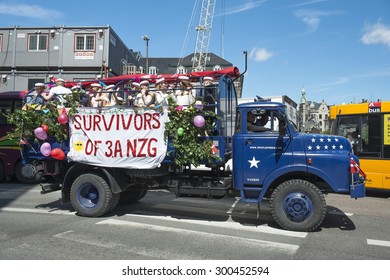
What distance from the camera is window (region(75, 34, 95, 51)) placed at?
1187 inches

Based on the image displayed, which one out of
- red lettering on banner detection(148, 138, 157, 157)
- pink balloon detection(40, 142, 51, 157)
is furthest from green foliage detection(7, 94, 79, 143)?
red lettering on banner detection(148, 138, 157, 157)

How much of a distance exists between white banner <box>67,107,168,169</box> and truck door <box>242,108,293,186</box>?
1719mm

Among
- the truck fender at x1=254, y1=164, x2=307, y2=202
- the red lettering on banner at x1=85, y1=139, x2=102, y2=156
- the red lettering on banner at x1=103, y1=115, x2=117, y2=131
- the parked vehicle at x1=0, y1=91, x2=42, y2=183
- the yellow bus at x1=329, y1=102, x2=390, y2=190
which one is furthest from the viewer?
the parked vehicle at x1=0, y1=91, x2=42, y2=183

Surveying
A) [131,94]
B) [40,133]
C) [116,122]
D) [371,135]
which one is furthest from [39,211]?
[371,135]

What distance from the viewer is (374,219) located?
26.2 ft

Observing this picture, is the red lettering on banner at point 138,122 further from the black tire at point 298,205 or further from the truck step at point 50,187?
the black tire at point 298,205

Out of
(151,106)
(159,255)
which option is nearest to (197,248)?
(159,255)

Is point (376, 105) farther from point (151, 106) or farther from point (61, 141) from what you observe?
point (61, 141)

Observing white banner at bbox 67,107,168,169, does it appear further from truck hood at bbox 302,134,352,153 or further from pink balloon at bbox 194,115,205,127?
truck hood at bbox 302,134,352,153

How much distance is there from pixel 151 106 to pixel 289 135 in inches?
112

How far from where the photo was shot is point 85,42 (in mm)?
30438

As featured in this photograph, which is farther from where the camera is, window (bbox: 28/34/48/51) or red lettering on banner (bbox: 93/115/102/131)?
window (bbox: 28/34/48/51)

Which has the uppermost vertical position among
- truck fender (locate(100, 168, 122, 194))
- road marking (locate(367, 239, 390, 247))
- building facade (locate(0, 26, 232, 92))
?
building facade (locate(0, 26, 232, 92))

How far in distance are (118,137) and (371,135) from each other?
8053mm
